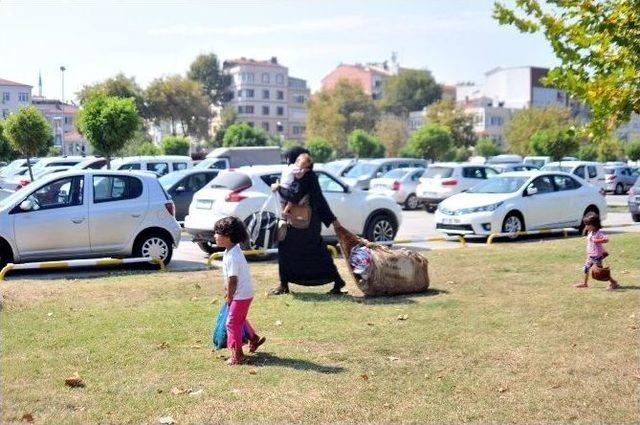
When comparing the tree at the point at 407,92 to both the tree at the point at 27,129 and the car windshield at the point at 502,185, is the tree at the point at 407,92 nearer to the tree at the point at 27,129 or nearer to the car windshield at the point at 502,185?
the tree at the point at 27,129

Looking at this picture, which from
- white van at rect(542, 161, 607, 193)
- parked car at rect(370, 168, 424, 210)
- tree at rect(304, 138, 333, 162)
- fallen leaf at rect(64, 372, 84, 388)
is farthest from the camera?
tree at rect(304, 138, 333, 162)

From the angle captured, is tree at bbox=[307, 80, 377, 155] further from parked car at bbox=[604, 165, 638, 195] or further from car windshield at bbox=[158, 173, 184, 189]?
car windshield at bbox=[158, 173, 184, 189]

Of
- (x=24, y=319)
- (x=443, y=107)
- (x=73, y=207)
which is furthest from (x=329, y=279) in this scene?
(x=443, y=107)

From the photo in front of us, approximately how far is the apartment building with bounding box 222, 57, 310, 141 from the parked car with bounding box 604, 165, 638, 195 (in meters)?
87.8

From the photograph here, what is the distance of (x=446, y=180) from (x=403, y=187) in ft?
9.68

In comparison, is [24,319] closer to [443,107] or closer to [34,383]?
[34,383]

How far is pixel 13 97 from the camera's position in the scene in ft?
103

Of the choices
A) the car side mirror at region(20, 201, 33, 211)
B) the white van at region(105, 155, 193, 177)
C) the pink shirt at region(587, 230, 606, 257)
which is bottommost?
the pink shirt at region(587, 230, 606, 257)

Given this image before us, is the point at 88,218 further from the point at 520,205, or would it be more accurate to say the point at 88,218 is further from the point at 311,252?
the point at 520,205

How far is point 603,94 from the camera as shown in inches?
359

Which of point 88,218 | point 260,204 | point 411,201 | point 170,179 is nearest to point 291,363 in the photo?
point 88,218

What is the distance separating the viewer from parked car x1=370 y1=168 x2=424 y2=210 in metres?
32.8

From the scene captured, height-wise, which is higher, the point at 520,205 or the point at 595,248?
the point at 520,205

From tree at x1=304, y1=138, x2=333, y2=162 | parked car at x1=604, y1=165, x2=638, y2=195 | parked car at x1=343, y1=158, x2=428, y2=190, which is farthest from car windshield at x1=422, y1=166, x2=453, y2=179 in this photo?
tree at x1=304, y1=138, x2=333, y2=162
